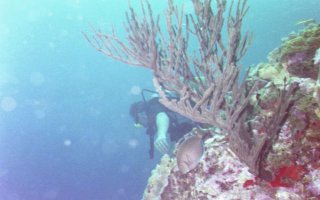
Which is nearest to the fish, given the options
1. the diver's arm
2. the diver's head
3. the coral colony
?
the coral colony

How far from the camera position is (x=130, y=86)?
7594 centimetres

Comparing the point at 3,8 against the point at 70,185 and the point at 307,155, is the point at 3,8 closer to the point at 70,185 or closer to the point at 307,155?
the point at 70,185

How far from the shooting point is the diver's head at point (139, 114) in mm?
7667

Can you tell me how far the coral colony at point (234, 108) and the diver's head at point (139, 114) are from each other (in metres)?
3.97

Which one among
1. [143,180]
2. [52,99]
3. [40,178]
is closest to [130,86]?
[52,99]

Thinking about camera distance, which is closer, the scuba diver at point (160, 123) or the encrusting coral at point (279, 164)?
the encrusting coral at point (279, 164)

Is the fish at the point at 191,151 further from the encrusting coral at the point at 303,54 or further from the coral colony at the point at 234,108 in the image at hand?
the encrusting coral at the point at 303,54

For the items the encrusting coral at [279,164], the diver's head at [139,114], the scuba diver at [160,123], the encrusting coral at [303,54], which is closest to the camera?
the encrusting coral at [279,164]

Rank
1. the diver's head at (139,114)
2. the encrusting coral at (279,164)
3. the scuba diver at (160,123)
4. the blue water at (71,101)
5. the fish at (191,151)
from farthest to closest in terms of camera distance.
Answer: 1. the blue water at (71,101)
2. the diver's head at (139,114)
3. the scuba diver at (160,123)
4. the fish at (191,151)
5. the encrusting coral at (279,164)

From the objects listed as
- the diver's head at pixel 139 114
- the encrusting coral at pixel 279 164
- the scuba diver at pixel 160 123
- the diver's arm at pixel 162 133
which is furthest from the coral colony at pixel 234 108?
the diver's head at pixel 139 114

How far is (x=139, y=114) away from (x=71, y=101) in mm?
62682

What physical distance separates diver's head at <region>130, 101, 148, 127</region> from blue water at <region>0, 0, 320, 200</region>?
226cm

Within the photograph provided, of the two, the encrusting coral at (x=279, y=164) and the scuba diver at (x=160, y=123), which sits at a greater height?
the encrusting coral at (x=279, y=164)

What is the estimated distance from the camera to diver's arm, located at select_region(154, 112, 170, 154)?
17.3 feet
